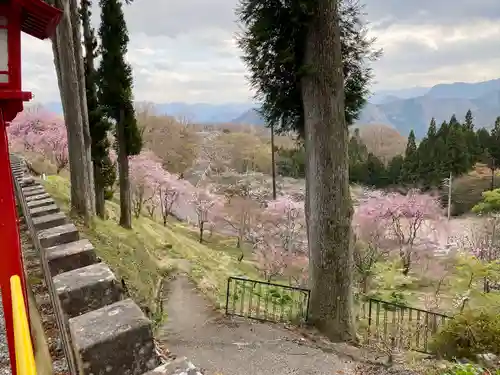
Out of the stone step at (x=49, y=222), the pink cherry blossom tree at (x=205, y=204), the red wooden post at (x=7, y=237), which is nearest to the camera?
the red wooden post at (x=7, y=237)

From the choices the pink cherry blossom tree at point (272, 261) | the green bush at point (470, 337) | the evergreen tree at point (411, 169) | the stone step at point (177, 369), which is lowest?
the pink cherry blossom tree at point (272, 261)

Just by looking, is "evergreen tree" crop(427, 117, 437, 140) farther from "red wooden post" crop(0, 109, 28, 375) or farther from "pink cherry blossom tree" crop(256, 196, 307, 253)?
"red wooden post" crop(0, 109, 28, 375)

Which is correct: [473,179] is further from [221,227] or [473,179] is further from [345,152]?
[345,152]

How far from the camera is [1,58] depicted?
293 cm

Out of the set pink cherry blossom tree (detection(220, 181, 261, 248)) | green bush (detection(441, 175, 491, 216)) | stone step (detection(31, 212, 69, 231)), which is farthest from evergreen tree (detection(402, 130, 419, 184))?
stone step (detection(31, 212, 69, 231))

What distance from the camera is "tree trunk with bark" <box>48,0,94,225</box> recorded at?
8945 millimetres

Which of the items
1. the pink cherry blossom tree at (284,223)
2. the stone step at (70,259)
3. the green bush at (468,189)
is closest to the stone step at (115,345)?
the stone step at (70,259)

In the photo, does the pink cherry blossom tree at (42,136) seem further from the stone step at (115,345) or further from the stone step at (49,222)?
the stone step at (115,345)

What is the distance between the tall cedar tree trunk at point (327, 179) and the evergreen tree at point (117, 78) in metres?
7.40

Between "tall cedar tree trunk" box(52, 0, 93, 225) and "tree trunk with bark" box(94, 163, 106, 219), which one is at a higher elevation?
"tall cedar tree trunk" box(52, 0, 93, 225)

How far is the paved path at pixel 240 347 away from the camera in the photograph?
22.6 feet

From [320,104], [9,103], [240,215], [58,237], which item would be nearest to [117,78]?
[320,104]

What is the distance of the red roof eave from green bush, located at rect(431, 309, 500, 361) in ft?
22.3

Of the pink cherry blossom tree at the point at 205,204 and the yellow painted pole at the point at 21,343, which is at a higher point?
the yellow painted pole at the point at 21,343
